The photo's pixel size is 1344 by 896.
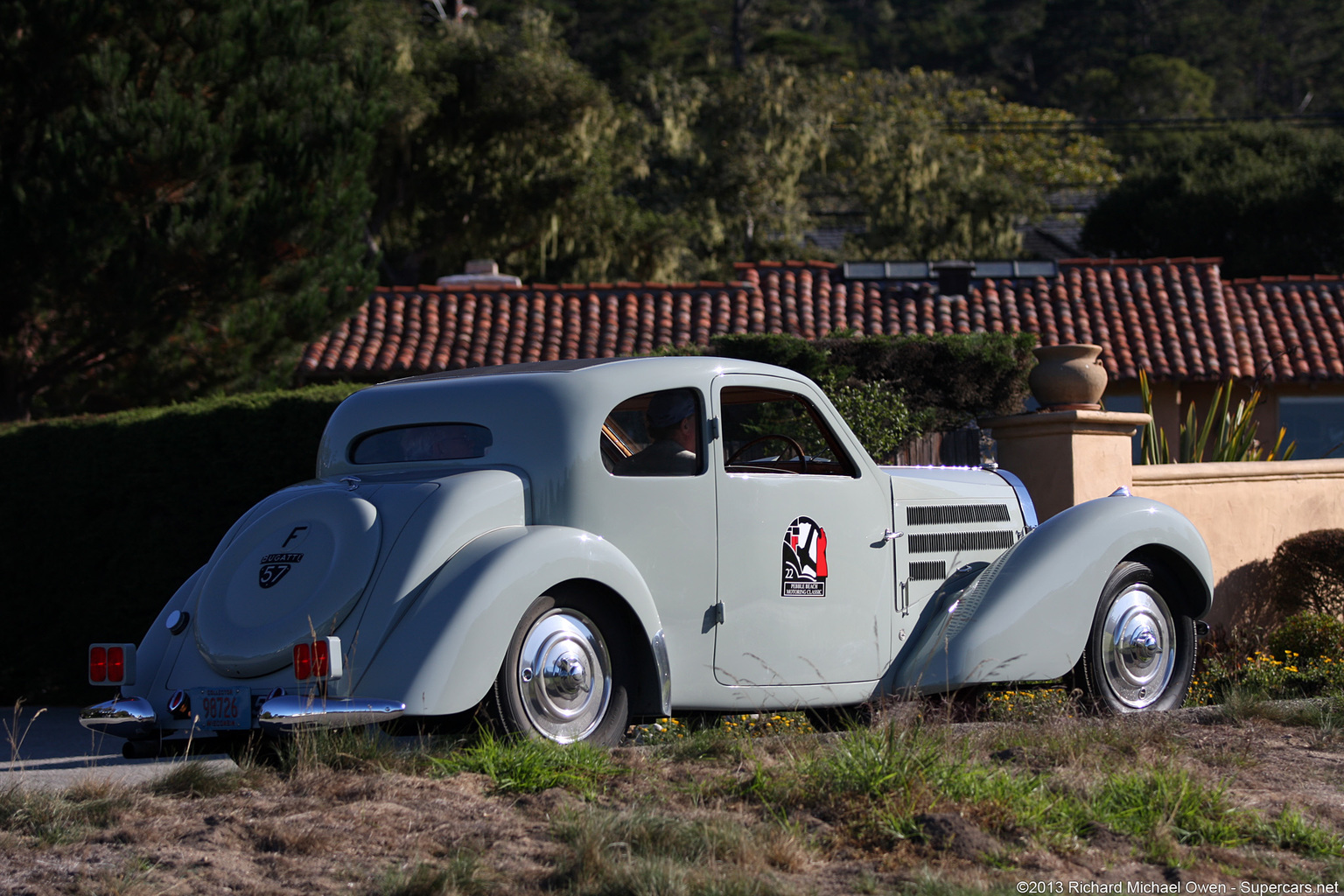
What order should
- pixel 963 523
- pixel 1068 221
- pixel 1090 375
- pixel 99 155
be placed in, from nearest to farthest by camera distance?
pixel 963 523 → pixel 1090 375 → pixel 99 155 → pixel 1068 221

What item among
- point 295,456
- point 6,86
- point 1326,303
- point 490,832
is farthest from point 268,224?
point 1326,303

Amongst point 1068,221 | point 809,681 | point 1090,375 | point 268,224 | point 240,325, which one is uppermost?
point 1068,221

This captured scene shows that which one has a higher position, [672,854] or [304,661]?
[304,661]

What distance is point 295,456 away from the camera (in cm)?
915

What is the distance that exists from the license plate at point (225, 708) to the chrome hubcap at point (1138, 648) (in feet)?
13.0

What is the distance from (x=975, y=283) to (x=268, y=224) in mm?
13533

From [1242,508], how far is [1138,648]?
13.6 feet

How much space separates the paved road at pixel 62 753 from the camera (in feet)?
20.0

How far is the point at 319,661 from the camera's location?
4586 millimetres

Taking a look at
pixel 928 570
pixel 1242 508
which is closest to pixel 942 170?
pixel 1242 508

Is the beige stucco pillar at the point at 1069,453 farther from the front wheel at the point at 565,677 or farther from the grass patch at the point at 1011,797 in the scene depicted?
the front wheel at the point at 565,677

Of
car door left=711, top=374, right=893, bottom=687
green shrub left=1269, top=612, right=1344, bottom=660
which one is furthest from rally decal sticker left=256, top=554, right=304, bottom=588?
green shrub left=1269, top=612, right=1344, bottom=660

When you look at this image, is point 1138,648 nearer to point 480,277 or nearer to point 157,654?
point 157,654

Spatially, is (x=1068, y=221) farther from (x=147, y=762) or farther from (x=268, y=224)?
(x=147, y=762)
